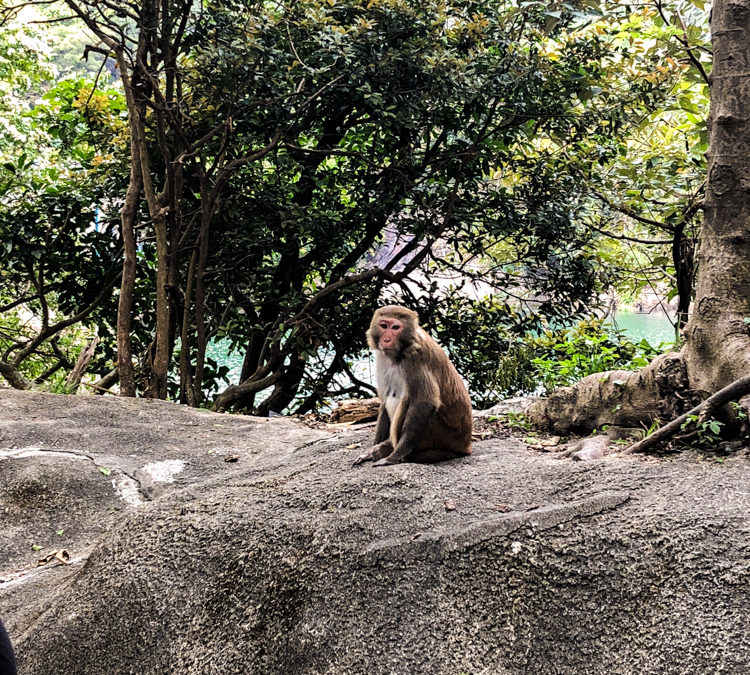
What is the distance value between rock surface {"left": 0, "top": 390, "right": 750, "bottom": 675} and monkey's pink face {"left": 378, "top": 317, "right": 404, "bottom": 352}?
0.75 m

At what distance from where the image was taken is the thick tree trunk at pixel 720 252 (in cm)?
396

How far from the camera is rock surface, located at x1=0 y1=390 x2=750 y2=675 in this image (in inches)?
103

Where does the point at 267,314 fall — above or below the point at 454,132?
below

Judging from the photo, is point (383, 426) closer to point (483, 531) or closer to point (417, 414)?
point (417, 414)

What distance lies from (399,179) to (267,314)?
2.46m

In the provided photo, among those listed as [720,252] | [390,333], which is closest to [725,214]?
[720,252]

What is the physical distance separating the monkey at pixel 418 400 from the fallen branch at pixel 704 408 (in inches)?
38.8

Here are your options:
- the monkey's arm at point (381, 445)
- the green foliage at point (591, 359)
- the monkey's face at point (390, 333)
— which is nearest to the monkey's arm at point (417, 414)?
the monkey's arm at point (381, 445)

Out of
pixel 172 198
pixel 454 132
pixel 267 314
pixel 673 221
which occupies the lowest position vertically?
pixel 267 314

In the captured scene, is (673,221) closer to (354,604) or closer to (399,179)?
(399,179)

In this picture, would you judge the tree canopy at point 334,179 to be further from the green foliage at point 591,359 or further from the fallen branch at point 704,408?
the fallen branch at point 704,408

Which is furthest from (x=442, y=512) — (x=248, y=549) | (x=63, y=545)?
(x=63, y=545)

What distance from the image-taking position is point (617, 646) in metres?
2.57

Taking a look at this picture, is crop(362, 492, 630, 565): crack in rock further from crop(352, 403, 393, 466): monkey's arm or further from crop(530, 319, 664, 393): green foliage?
crop(530, 319, 664, 393): green foliage
